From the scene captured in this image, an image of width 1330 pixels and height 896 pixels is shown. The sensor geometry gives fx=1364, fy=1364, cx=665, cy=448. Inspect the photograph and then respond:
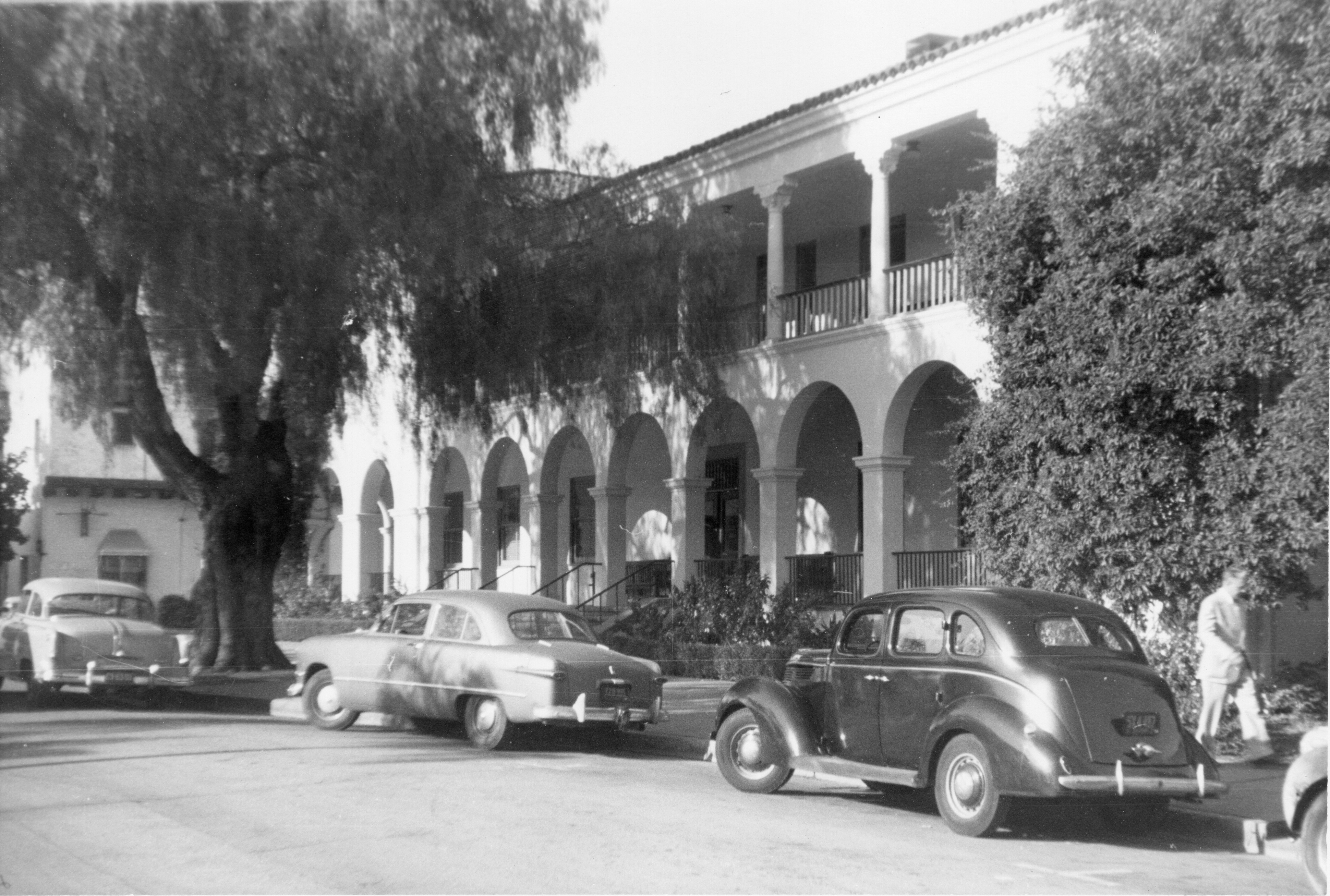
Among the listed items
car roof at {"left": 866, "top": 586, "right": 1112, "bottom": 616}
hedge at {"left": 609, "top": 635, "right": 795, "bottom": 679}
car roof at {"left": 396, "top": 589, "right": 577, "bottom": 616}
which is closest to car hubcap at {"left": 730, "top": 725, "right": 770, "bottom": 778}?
car roof at {"left": 866, "top": 586, "right": 1112, "bottom": 616}

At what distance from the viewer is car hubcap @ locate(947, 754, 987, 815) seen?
28.7ft

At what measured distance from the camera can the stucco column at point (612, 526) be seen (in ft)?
85.8

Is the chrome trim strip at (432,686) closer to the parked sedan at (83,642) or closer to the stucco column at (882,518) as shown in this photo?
the parked sedan at (83,642)

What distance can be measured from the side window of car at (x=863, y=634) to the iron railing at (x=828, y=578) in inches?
457

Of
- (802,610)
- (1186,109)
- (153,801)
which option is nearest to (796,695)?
(153,801)

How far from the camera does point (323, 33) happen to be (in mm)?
15500

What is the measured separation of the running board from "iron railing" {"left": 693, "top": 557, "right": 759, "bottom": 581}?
1299 cm

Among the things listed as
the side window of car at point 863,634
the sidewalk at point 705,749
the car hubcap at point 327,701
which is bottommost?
the sidewalk at point 705,749

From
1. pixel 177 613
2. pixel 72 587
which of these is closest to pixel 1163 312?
pixel 72 587

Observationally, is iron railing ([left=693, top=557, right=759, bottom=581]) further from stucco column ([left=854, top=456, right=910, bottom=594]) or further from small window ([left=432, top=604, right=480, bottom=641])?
small window ([left=432, top=604, right=480, bottom=641])

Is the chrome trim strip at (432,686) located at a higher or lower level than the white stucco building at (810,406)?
lower

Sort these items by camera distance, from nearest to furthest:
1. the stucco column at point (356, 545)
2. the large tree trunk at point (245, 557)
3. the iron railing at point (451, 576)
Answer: the large tree trunk at point (245, 557)
the iron railing at point (451, 576)
the stucco column at point (356, 545)

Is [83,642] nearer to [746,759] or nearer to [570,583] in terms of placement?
A: [746,759]

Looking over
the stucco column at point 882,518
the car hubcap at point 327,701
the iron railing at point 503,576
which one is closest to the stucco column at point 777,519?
the stucco column at point 882,518
